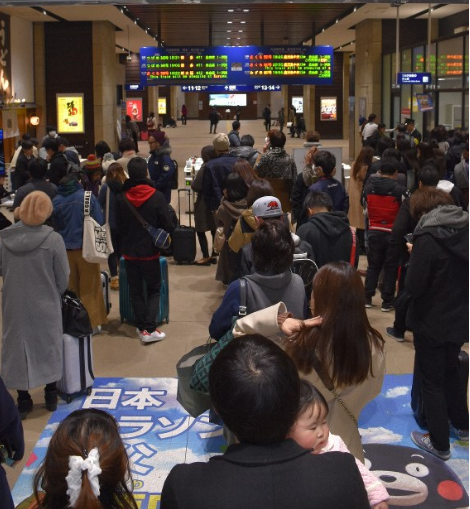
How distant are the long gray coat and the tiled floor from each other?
0.42m

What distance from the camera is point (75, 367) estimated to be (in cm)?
573

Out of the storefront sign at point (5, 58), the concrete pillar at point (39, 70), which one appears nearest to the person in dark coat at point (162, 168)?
the storefront sign at point (5, 58)

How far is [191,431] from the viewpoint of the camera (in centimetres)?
534

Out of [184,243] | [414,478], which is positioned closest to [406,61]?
[184,243]

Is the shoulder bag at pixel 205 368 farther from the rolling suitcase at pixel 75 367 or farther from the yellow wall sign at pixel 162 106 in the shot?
the yellow wall sign at pixel 162 106

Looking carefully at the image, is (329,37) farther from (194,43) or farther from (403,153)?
(403,153)

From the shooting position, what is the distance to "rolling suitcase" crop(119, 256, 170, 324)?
748 cm

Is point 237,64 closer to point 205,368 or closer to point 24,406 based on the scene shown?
point 24,406

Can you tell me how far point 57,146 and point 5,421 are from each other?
24.2ft

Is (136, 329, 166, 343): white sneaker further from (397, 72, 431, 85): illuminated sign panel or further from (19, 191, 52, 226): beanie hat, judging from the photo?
(397, 72, 431, 85): illuminated sign panel

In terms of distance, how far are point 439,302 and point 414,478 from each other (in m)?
1.06

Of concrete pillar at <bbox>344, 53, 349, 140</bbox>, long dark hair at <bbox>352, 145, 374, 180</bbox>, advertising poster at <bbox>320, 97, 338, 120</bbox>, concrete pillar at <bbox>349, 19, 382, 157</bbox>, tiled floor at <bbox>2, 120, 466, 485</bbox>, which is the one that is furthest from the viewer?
advertising poster at <bbox>320, 97, 338, 120</bbox>

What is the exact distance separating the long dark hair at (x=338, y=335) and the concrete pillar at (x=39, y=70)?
62.3ft

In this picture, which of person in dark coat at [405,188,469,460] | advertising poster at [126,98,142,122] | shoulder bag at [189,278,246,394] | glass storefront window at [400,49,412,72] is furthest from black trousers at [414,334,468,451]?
advertising poster at [126,98,142,122]
